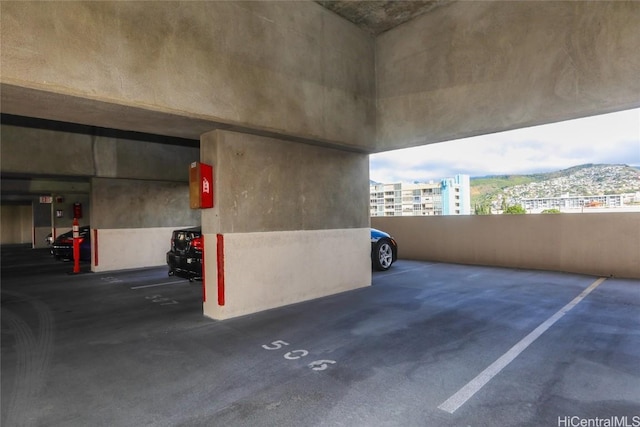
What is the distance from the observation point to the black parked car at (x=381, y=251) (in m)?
8.68

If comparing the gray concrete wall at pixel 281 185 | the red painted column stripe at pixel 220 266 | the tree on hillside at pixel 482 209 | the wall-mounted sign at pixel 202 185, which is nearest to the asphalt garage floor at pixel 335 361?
the red painted column stripe at pixel 220 266

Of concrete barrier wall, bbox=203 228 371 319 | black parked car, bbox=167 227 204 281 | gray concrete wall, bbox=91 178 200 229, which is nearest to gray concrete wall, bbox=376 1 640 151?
concrete barrier wall, bbox=203 228 371 319

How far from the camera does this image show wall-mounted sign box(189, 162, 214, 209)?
4750 millimetres

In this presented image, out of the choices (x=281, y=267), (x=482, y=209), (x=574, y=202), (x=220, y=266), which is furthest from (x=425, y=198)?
(x=220, y=266)

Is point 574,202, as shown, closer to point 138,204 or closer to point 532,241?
point 532,241

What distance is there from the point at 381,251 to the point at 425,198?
3.23 meters

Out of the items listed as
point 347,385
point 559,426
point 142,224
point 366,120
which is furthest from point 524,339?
point 142,224

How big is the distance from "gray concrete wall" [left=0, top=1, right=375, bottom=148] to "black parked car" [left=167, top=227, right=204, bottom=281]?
2.56 metres

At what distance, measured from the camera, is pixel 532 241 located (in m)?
8.62

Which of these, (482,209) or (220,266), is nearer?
(220,266)

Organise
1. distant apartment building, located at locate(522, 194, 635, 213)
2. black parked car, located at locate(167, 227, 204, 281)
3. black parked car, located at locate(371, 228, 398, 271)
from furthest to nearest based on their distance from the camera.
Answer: black parked car, located at locate(371, 228, 398, 271) → distant apartment building, located at locate(522, 194, 635, 213) → black parked car, located at locate(167, 227, 204, 281)

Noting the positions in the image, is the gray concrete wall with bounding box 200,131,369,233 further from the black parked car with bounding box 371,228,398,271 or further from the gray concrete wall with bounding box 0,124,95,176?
the gray concrete wall with bounding box 0,124,95,176

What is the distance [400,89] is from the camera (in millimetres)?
6109

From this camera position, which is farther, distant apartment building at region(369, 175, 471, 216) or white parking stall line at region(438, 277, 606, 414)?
distant apartment building at region(369, 175, 471, 216)
